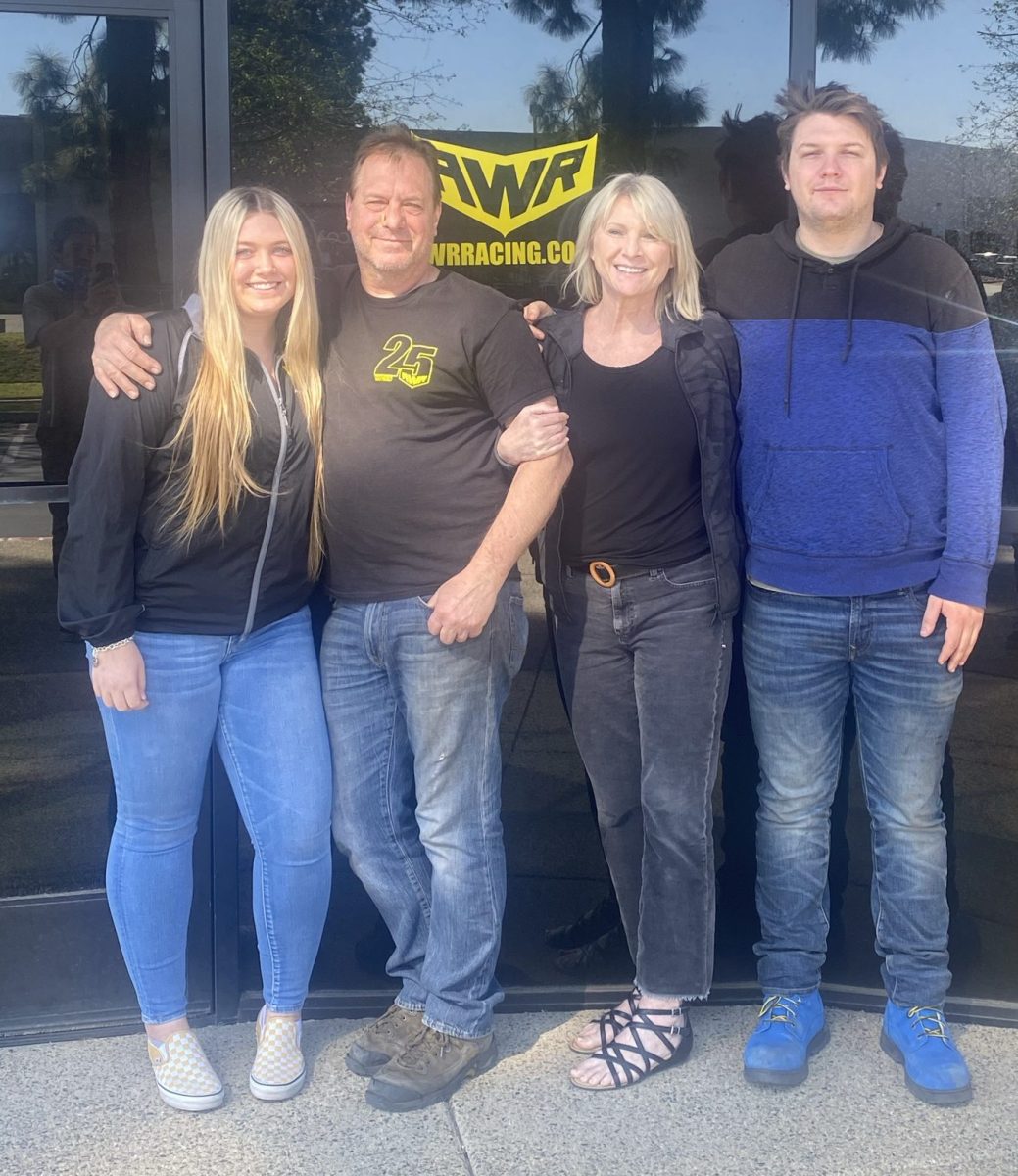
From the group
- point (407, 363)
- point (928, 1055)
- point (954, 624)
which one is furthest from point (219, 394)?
point (928, 1055)

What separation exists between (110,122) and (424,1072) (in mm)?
2162

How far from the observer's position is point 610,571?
278 centimetres

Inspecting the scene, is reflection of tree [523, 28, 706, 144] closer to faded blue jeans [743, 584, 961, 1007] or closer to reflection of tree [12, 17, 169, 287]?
reflection of tree [12, 17, 169, 287]

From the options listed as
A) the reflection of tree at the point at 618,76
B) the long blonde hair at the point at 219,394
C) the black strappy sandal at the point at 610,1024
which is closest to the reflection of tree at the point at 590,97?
the reflection of tree at the point at 618,76

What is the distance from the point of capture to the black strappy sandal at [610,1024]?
9.96ft

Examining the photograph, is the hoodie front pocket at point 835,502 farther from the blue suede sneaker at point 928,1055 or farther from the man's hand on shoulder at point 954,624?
the blue suede sneaker at point 928,1055

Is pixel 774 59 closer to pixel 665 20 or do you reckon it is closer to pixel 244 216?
pixel 665 20

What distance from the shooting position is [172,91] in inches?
116

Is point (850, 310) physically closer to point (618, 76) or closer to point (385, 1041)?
point (618, 76)

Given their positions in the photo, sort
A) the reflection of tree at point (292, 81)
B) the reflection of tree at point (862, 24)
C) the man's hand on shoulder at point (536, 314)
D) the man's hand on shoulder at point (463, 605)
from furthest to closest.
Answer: the reflection of tree at point (862, 24), the reflection of tree at point (292, 81), the man's hand on shoulder at point (536, 314), the man's hand on shoulder at point (463, 605)

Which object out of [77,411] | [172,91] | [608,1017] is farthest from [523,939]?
[172,91]

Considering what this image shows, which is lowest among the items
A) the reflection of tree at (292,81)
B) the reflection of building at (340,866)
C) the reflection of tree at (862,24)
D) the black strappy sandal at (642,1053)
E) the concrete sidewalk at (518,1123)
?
the concrete sidewalk at (518,1123)

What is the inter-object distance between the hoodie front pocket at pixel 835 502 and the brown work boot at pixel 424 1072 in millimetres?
1291

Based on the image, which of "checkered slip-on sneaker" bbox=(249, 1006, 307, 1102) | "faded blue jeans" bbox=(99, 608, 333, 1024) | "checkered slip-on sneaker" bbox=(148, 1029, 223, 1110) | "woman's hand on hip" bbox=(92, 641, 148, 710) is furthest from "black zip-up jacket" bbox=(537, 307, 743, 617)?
"checkered slip-on sneaker" bbox=(148, 1029, 223, 1110)
